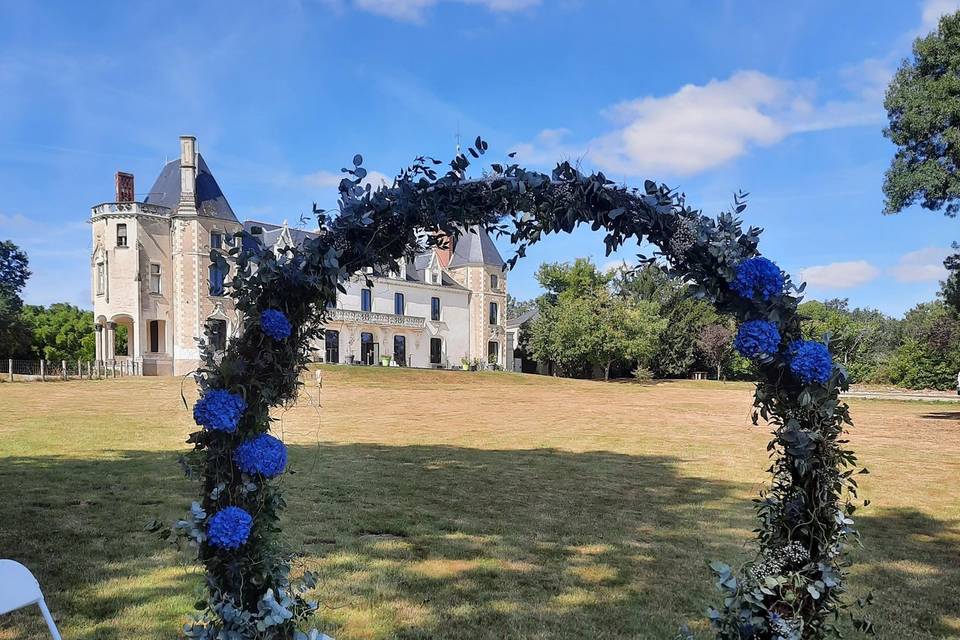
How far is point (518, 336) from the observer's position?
57.9 meters

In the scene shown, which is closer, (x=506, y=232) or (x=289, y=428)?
(x=506, y=232)

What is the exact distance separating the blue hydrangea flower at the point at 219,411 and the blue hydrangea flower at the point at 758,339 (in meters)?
2.40

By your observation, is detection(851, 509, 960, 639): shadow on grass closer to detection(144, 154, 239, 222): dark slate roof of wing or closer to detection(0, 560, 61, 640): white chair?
detection(0, 560, 61, 640): white chair

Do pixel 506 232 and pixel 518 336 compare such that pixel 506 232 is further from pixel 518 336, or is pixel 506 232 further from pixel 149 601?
pixel 518 336

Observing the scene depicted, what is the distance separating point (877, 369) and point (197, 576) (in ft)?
172

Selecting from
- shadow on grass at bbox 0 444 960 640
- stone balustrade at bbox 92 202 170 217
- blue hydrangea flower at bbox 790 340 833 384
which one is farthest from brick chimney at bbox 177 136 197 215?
blue hydrangea flower at bbox 790 340 833 384

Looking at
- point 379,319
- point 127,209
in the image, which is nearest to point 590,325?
point 379,319

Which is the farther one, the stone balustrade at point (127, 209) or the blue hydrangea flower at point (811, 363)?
the stone balustrade at point (127, 209)

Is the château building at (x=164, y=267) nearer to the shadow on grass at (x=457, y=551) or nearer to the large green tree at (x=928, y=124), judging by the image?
the large green tree at (x=928, y=124)

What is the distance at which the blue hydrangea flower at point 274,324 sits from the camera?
10.4 ft

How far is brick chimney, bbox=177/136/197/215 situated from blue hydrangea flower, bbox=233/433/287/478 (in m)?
37.7

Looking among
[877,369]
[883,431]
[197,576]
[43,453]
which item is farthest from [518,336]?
[197,576]

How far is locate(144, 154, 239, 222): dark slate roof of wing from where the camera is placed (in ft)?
126

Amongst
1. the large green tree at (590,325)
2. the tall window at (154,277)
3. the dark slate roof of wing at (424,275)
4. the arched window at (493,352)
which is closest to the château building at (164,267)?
the tall window at (154,277)
